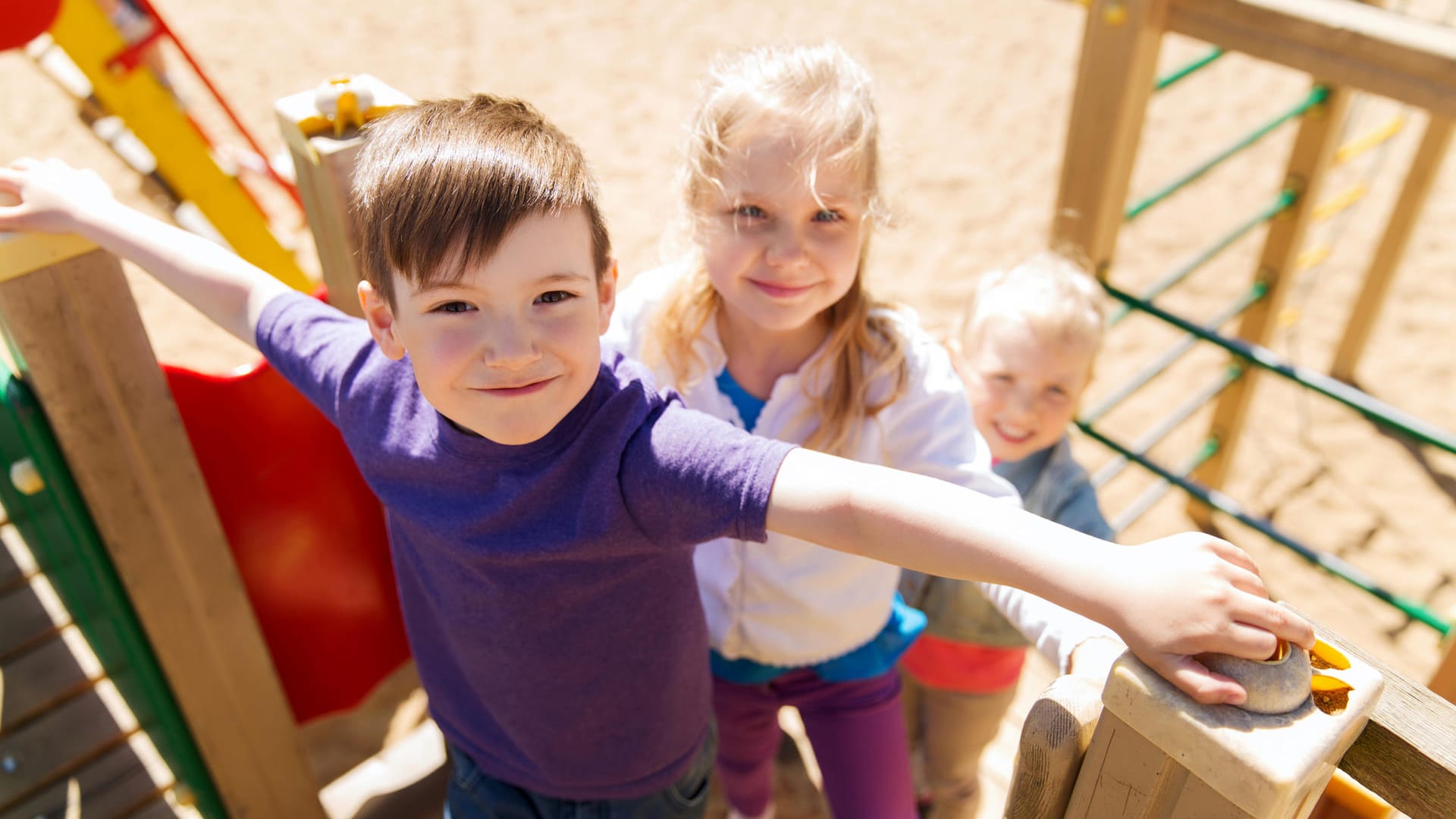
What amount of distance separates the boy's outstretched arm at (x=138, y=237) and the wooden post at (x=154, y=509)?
4cm

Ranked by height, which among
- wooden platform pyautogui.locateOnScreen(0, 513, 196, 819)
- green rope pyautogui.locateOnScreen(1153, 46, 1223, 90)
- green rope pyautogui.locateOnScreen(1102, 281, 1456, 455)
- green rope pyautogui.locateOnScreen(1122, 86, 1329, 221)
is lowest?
wooden platform pyautogui.locateOnScreen(0, 513, 196, 819)

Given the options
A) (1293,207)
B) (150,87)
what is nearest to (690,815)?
(1293,207)

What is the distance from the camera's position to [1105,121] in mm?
2451

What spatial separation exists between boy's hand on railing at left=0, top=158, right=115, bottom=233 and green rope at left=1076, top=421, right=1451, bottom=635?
2.38 meters

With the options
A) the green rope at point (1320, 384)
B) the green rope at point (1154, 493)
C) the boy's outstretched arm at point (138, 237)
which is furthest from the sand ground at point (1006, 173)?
the boy's outstretched arm at point (138, 237)

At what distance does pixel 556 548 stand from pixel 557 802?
0.54 meters

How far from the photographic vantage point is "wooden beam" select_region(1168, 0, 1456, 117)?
6.44ft

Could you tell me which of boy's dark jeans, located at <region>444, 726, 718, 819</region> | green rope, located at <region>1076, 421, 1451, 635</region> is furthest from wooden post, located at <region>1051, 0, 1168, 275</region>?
boy's dark jeans, located at <region>444, 726, 718, 819</region>

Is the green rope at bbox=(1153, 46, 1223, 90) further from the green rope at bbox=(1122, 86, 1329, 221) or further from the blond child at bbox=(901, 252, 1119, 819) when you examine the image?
the blond child at bbox=(901, 252, 1119, 819)

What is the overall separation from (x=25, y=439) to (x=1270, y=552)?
3.71 metres

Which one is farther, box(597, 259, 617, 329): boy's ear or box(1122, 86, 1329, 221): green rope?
box(1122, 86, 1329, 221): green rope

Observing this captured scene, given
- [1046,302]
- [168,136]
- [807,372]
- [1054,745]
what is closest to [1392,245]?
[1046,302]

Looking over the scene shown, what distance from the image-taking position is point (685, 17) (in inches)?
287

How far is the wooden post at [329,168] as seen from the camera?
5.49ft
